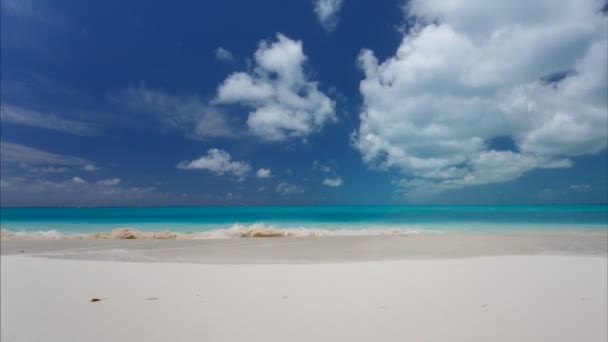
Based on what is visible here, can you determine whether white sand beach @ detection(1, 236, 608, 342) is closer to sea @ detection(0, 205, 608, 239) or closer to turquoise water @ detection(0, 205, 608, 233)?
sea @ detection(0, 205, 608, 239)

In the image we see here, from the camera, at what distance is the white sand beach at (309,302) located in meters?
2.98

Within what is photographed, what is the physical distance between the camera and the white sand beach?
9.78 feet

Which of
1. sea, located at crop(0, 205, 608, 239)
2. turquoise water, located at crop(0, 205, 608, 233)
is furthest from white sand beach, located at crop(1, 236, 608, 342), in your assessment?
turquoise water, located at crop(0, 205, 608, 233)

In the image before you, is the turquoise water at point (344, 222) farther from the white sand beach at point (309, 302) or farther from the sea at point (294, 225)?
the white sand beach at point (309, 302)

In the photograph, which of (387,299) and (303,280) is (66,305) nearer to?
(303,280)

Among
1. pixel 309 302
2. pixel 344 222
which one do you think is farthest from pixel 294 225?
pixel 309 302

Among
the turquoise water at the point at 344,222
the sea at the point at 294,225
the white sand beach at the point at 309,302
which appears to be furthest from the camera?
the turquoise water at the point at 344,222

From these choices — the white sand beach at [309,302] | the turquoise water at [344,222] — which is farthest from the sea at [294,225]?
the white sand beach at [309,302]

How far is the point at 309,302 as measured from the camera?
3.78 m

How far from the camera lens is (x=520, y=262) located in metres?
5.92

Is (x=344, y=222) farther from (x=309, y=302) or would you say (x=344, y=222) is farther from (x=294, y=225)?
(x=309, y=302)

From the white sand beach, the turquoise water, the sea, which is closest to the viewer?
the white sand beach

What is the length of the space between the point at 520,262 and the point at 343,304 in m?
4.55

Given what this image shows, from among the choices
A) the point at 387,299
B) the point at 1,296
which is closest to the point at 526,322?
the point at 387,299
